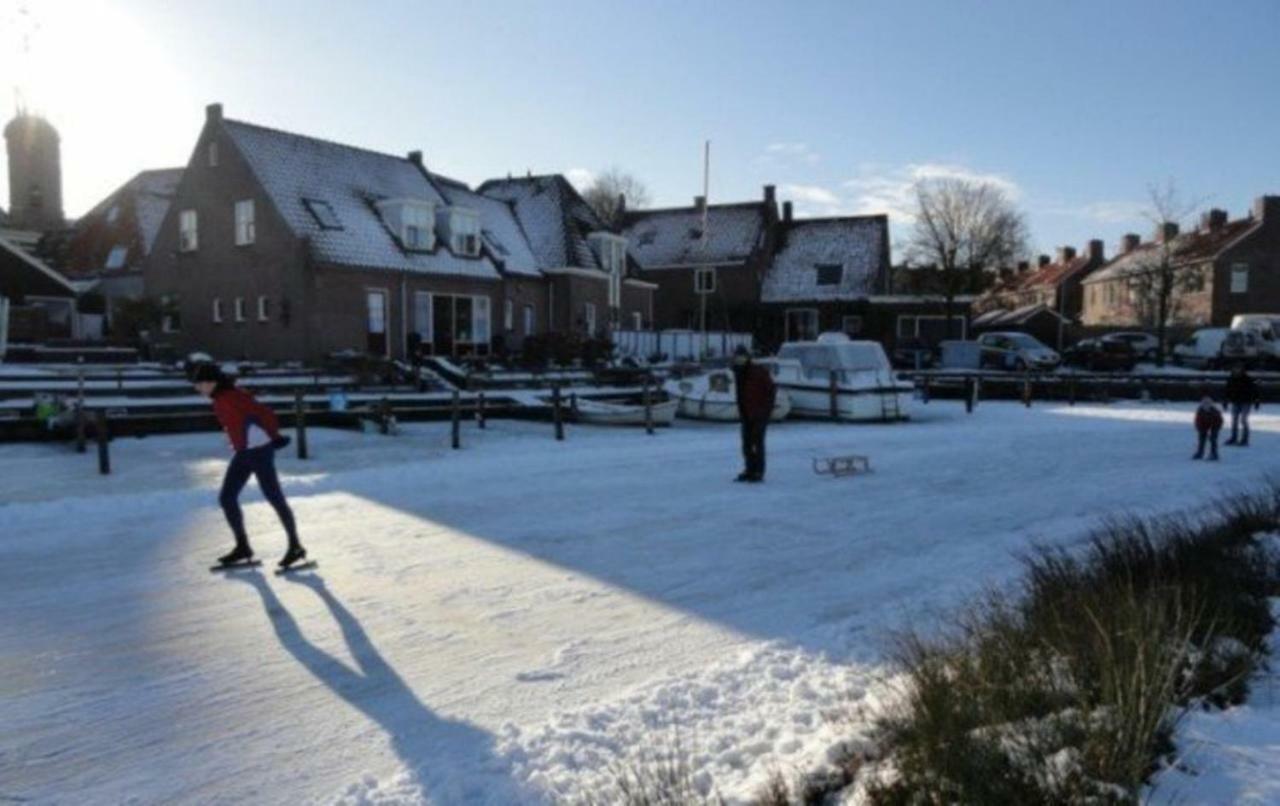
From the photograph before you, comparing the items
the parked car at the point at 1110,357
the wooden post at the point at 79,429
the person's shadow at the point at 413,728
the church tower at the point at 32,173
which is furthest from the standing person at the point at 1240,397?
the church tower at the point at 32,173

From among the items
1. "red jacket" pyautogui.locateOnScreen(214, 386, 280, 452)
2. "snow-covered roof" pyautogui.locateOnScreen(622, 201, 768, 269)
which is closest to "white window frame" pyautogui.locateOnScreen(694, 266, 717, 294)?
"snow-covered roof" pyautogui.locateOnScreen(622, 201, 768, 269)

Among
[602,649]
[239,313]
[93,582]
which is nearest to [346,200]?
[239,313]

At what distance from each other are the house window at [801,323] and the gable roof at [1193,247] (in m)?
18.2

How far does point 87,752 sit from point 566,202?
3701 centimetres

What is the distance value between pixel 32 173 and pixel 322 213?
114 feet

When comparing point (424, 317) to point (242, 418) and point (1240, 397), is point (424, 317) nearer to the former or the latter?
point (1240, 397)

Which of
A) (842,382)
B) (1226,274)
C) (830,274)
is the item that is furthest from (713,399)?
(1226,274)

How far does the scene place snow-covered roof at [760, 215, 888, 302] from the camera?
51250mm

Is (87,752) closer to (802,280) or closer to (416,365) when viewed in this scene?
(416,365)

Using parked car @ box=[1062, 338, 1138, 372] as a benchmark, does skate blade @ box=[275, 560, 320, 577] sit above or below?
below

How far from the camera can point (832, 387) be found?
23.3 metres

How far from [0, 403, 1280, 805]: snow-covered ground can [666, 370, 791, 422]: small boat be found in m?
8.45

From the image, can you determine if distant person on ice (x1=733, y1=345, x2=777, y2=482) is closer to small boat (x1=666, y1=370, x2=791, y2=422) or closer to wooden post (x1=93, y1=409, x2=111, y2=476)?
wooden post (x1=93, y1=409, x2=111, y2=476)

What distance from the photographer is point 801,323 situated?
5203 centimetres
